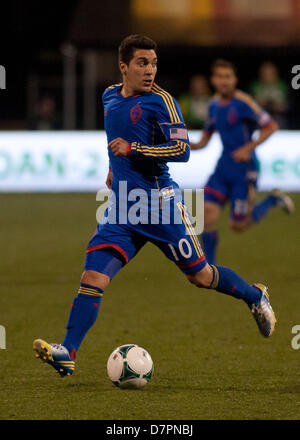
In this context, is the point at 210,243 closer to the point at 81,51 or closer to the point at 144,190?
the point at 144,190

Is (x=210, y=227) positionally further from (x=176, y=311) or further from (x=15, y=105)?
(x=15, y=105)

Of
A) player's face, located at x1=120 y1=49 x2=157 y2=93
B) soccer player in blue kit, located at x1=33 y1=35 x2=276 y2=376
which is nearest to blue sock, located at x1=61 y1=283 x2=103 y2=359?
soccer player in blue kit, located at x1=33 y1=35 x2=276 y2=376

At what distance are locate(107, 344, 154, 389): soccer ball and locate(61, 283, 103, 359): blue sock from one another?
9.5 inches

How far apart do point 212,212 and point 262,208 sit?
1961 millimetres

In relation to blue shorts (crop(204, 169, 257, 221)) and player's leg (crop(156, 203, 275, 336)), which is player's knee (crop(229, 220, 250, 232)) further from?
player's leg (crop(156, 203, 275, 336))

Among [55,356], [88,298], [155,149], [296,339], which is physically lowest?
[296,339]

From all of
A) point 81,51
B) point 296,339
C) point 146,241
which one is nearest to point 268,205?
point 296,339

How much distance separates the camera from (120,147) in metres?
5.03

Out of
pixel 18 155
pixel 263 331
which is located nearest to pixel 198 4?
pixel 18 155

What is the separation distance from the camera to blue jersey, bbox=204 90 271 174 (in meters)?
9.33

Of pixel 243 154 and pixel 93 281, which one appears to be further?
pixel 243 154

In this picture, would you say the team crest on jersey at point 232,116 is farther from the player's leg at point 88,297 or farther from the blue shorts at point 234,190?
the player's leg at point 88,297

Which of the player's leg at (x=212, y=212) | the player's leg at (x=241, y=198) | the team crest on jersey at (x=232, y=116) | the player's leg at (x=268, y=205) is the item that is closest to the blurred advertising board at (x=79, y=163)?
the player's leg at (x=268, y=205)

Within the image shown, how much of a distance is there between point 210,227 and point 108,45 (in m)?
12.4
